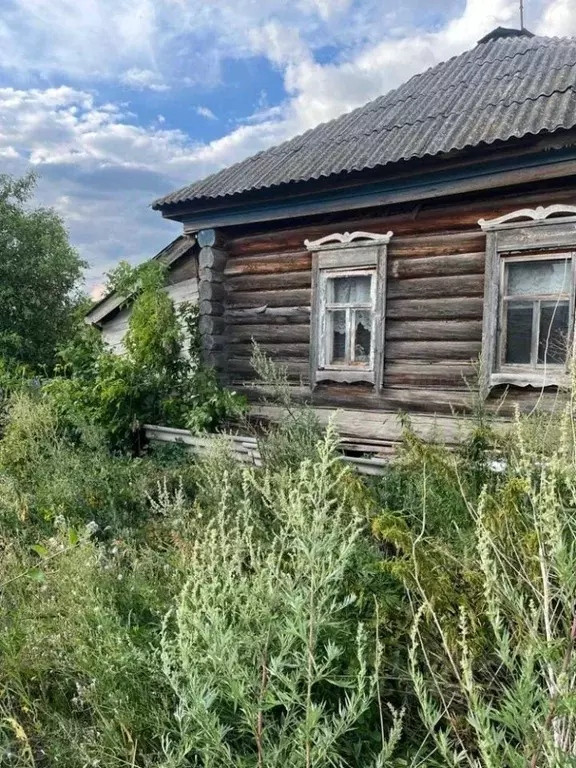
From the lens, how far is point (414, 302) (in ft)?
19.9

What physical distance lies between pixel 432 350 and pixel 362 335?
0.88m

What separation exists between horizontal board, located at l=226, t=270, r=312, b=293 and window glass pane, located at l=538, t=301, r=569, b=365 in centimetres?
272

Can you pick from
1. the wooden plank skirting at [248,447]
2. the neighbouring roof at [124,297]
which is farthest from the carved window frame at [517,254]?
the neighbouring roof at [124,297]

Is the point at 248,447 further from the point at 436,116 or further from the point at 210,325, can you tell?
the point at 436,116

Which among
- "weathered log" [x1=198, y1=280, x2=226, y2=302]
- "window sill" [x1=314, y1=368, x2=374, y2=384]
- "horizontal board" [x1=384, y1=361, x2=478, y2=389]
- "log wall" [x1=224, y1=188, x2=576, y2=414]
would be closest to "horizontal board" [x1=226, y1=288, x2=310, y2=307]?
"log wall" [x1=224, y1=188, x2=576, y2=414]

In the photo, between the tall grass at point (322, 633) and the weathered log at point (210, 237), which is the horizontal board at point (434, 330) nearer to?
the tall grass at point (322, 633)

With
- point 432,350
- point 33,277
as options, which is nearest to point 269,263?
point 432,350

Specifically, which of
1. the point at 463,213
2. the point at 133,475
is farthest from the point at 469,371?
the point at 133,475

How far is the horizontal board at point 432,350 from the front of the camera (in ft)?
18.8

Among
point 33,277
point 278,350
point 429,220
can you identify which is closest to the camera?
point 429,220

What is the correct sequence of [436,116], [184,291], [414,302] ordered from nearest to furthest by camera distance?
[414,302], [436,116], [184,291]

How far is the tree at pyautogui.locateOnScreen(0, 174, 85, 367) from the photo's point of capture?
583 inches

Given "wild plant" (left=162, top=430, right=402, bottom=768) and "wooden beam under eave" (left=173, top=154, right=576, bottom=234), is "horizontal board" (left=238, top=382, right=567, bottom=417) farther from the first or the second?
"wild plant" (left=162, top=430, right=402, bottom=768)

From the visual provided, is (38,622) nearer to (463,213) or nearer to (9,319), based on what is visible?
(463,213)
